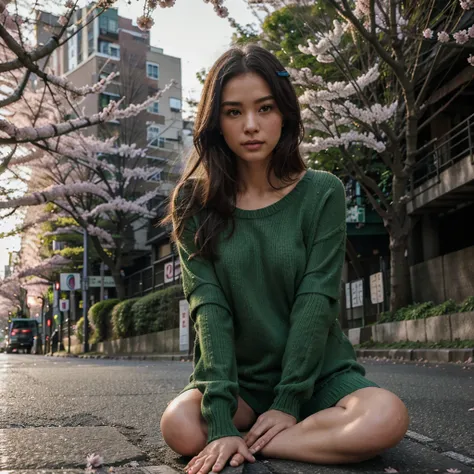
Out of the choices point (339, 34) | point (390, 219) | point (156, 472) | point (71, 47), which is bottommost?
point (156, 472)

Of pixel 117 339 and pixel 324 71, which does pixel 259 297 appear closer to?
pixel 324 71

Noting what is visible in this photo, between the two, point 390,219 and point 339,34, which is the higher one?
point 339,34

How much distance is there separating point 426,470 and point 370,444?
7.9 inches

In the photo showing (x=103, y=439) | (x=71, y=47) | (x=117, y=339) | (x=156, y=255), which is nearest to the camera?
(x=103, y=439)

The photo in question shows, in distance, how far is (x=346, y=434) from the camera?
209 cm

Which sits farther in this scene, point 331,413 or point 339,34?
point 339,34

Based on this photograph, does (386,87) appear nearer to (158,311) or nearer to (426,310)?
(426,310)

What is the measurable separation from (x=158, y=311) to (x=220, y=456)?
18209 mm

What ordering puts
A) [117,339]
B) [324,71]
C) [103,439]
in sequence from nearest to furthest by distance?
[103,439] < [324,71] < [117,339]

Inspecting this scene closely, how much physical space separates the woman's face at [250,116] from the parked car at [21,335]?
→ 44334 millimetres

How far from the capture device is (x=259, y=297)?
2.50 m

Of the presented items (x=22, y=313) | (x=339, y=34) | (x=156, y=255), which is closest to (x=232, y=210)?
(x=339, y=34)

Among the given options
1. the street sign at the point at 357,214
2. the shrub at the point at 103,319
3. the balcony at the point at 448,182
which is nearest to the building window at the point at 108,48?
the shrub at the point at 103,319

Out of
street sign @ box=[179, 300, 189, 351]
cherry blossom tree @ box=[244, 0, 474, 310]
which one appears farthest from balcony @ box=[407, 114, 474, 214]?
street sign @ box=[179, 300, 189, 351]
